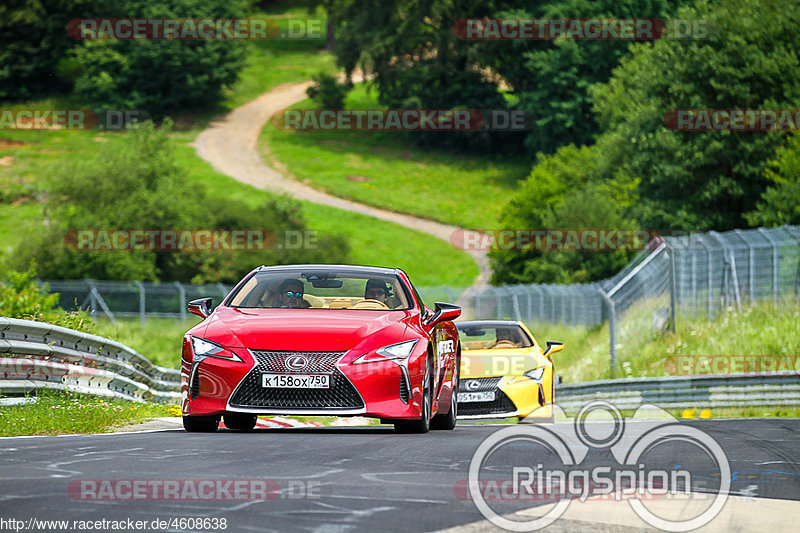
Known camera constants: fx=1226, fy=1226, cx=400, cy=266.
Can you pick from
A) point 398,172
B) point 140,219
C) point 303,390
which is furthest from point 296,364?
point 398,172

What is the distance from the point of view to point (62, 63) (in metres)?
103

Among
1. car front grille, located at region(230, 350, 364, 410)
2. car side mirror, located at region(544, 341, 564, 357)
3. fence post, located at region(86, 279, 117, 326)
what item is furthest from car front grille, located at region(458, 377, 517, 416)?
fence post, located at region(86, 279, 117, 326)

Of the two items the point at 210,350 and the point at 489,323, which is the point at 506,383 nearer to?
the point at 489,323

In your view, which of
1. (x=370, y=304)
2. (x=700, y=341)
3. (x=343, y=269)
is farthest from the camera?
(x=700, y=341)

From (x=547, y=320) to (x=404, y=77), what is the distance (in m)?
61.8

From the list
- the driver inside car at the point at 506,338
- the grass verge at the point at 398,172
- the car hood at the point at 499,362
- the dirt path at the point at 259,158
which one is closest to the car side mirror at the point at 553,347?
the car hood at the point at 499,362

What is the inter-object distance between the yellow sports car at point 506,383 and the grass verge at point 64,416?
420 centimetres

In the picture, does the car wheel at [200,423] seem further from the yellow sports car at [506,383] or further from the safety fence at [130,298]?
the safety fence at [130,298]

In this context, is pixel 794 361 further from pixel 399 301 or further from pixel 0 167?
pixel 0 167

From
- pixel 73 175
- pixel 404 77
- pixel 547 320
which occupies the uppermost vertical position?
pixel 404 77

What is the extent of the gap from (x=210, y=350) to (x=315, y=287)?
172cm

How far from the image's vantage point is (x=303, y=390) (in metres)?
9.52

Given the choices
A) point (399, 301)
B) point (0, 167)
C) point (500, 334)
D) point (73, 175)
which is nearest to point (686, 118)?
point (73, 175)

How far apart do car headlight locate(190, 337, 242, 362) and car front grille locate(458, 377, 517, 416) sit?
6.02 meters
